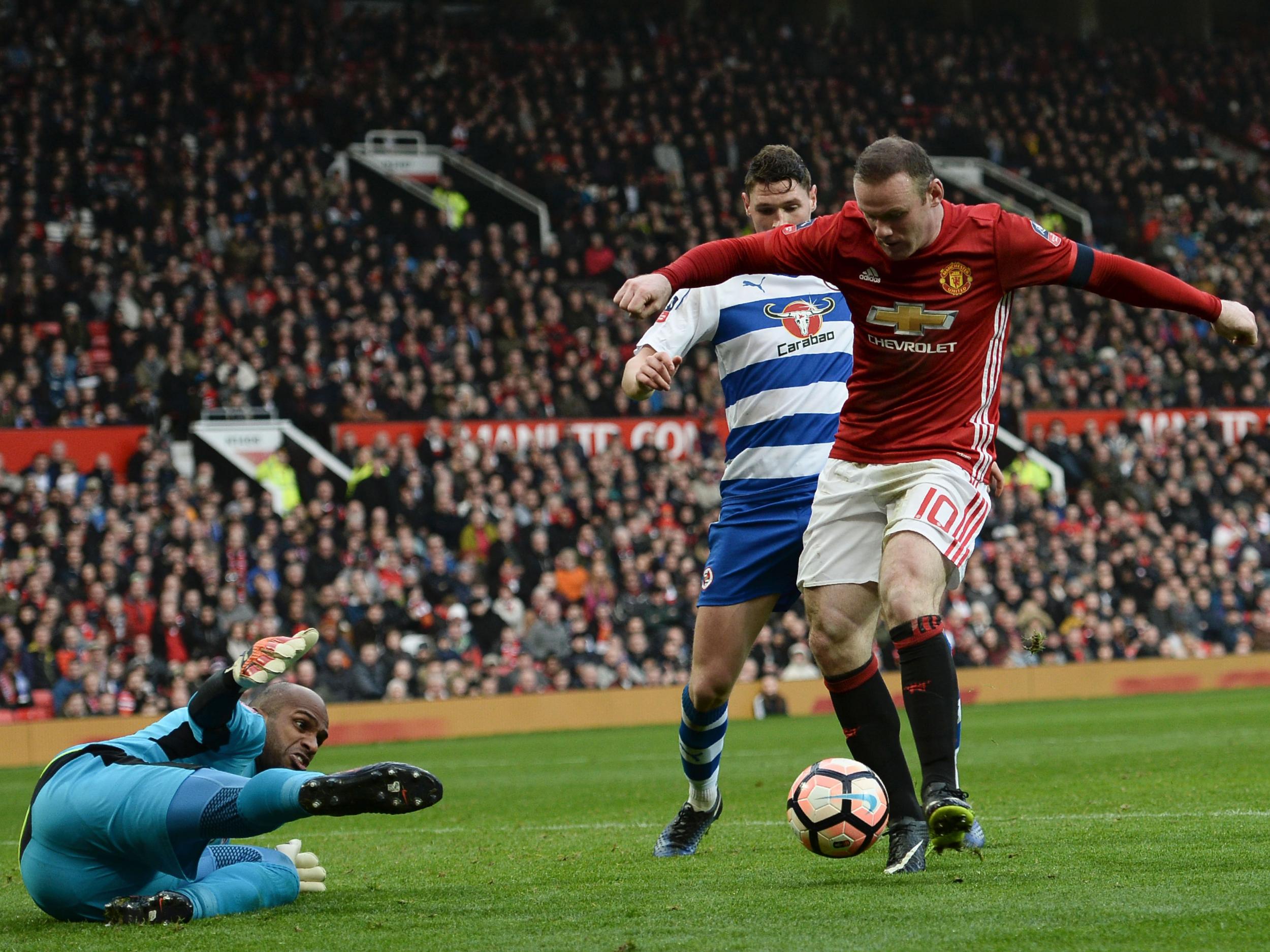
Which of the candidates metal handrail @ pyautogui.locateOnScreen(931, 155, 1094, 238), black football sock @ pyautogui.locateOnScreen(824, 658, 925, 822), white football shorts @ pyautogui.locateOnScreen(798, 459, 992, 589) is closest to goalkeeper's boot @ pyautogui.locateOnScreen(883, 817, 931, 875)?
black football sock @ pyautogui.locateOnScreen(824, 658, 925, 822)

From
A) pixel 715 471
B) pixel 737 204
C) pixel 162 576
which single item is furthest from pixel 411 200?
pixel 162 576

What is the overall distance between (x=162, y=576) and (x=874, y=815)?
13279 mm

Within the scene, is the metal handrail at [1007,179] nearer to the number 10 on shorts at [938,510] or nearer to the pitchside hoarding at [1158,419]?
the pitchside hoarding at [1158,419]

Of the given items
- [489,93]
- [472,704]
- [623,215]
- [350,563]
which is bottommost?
[472,704]

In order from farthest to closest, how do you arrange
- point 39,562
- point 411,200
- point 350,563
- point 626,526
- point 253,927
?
point 411,200, point 626,526, point 350,563, point 39,562, point 253,927

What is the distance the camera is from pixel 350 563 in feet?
61.4

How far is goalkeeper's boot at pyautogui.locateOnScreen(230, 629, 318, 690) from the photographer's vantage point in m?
5.11

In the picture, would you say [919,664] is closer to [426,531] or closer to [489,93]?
[426,531]

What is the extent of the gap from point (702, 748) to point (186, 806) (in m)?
2.58

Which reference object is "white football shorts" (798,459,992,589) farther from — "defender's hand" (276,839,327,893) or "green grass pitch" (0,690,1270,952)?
"defender's hand" (276,839,327,893)

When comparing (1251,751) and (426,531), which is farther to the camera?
(426,531)

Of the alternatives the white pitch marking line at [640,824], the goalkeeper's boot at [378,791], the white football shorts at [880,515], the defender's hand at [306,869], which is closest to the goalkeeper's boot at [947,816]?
the white football shorts at [880,515]

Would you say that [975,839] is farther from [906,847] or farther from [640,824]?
[640,824]

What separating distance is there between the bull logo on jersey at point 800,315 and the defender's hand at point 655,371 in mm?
1195
